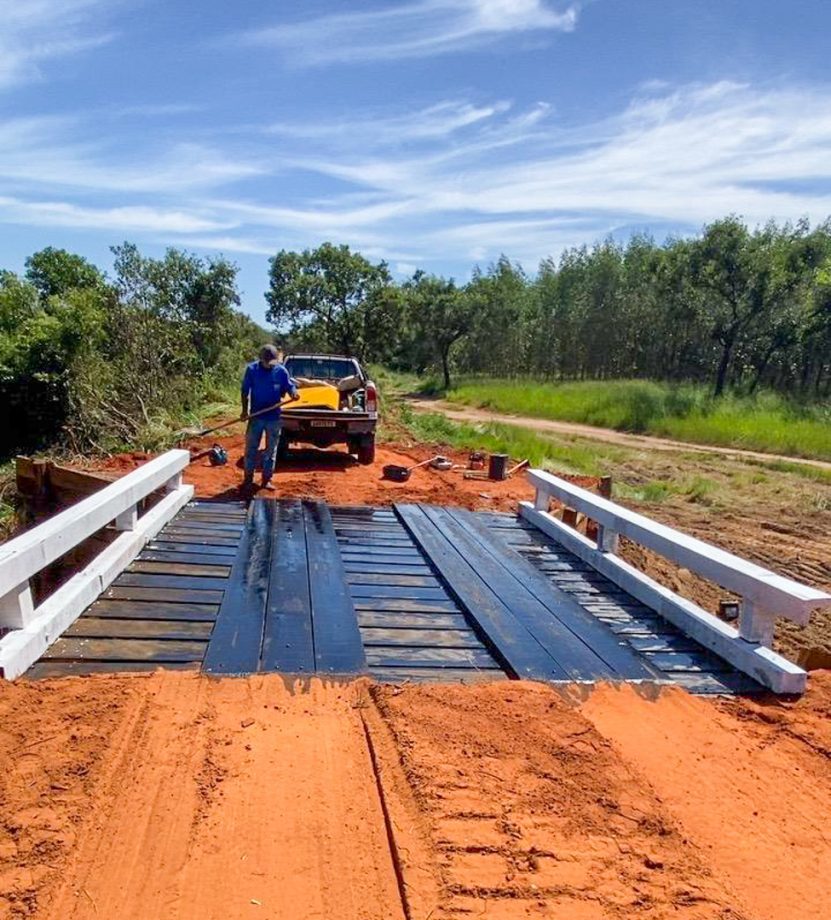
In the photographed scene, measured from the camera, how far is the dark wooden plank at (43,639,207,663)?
144 inches

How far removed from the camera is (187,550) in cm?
564

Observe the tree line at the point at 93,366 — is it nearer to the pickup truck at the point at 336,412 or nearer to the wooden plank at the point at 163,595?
the pickup truck at the point at 336,412

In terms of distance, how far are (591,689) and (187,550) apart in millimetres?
3378

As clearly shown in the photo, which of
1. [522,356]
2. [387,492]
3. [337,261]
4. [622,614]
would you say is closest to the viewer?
[622,614]

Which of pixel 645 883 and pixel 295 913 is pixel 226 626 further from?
pixel 645 883

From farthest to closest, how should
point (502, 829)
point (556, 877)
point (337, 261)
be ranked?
point (337, 261), point (502, 829), point (556, 877)

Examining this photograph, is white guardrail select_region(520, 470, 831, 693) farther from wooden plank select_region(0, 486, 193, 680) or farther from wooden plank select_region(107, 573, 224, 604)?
wooden plank select_region(0, 486, 193, 680)

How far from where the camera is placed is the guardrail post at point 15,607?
3.52 metres

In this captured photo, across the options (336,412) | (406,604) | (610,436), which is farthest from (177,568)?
(610,436)

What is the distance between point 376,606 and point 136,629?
1.47 metres

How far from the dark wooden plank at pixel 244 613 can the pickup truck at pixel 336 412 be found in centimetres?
531

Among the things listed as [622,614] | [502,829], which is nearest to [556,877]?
[502,829]

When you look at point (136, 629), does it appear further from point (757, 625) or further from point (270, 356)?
point (270, 356)

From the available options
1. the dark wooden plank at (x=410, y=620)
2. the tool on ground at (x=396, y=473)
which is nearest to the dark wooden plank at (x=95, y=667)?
the dark wooden plank at (x=410, y=620)
